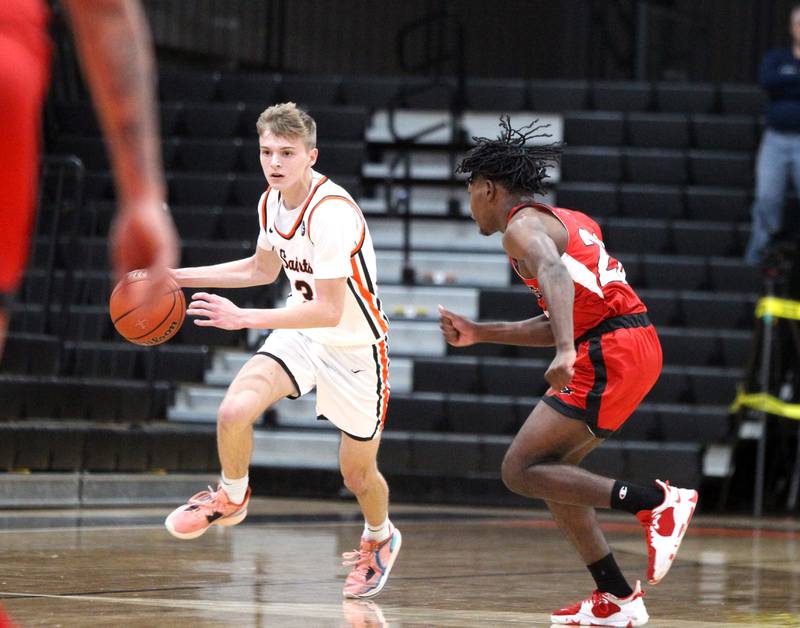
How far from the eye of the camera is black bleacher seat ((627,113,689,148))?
11891mm

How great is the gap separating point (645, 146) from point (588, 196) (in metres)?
0.85

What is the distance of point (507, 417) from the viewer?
9836 mm

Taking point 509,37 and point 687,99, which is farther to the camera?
point 509,37

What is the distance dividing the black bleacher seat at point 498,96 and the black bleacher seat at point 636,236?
1.72 metres

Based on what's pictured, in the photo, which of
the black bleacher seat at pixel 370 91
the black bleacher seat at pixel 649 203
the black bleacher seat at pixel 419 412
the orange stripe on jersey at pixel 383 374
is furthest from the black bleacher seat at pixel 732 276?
the orange stripe on jersey at pixel 383 374

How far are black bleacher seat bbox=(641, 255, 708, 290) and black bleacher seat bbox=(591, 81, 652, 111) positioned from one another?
201 centimetres

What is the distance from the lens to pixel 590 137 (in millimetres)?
11977

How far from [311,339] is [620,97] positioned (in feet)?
25.1

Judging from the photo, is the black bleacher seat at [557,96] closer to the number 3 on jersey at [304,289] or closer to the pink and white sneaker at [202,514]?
the number 3 on jersey at [304,289]

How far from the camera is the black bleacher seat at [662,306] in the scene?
412 inches

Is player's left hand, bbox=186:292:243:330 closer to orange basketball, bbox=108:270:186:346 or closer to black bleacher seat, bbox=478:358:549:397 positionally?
orange basketball, bbox=108:270:186:346

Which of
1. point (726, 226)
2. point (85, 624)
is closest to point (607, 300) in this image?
point (85, 624)

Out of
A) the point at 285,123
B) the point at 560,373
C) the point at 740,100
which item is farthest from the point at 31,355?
the point at 740,100

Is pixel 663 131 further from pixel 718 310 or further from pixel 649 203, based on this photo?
pixel 718 310
